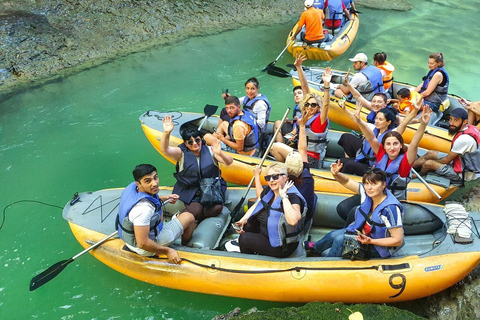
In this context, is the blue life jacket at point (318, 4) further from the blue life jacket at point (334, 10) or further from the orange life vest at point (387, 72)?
the orange life vest at point (387, 72)

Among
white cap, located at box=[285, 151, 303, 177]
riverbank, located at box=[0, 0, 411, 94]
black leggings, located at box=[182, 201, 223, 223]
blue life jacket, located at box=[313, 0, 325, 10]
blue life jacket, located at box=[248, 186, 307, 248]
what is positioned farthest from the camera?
blue life jacket, located at box=[313, 0, 325, 10]

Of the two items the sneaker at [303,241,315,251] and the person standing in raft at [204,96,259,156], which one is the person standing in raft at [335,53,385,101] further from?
the sneaker at [303,241,315,251]

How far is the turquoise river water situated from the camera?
→ 13.8ft

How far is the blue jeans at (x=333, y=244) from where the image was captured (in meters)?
3.62

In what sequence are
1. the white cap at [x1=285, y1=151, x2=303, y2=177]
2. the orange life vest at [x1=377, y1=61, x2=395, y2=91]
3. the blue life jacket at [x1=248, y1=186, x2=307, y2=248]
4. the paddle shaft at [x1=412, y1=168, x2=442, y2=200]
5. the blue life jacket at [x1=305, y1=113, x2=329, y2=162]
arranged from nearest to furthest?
the blue life jacket at [x1=248, y1=186, x2=307, y2=248] → the white cap at [x1=285, y1=151, x2=303, y2=177] → the paddle shaft at [x1=412, y1=168, x2=442, y2=200] → the blue life jacket at [x1=305, y1=113, x2=329, y2=162] → the orange life vest at [x1=377, y1=61, x2=395, y2=91]

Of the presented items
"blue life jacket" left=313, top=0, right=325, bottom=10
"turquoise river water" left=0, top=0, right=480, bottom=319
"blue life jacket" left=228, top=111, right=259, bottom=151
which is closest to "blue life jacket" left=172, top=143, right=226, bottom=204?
"blue life jacket" left=228, top=111, right=259, bottom=151

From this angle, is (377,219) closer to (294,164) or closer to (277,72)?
(294,164)

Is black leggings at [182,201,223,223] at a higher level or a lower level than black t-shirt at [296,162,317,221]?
lower

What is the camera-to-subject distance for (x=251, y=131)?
5008 mm

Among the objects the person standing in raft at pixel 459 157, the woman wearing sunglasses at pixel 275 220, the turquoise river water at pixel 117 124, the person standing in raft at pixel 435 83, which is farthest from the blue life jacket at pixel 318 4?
the woman wearing sunglasses at pixel 275 220

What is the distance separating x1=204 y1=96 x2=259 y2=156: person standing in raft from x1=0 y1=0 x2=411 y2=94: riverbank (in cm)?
475

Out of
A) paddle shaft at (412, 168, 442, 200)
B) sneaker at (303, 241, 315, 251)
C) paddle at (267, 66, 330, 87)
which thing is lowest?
sneaker at (303, 241, 315, 251)

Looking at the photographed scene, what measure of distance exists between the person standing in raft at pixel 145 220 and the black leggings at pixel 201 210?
30cm

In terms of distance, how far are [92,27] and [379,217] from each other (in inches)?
321
